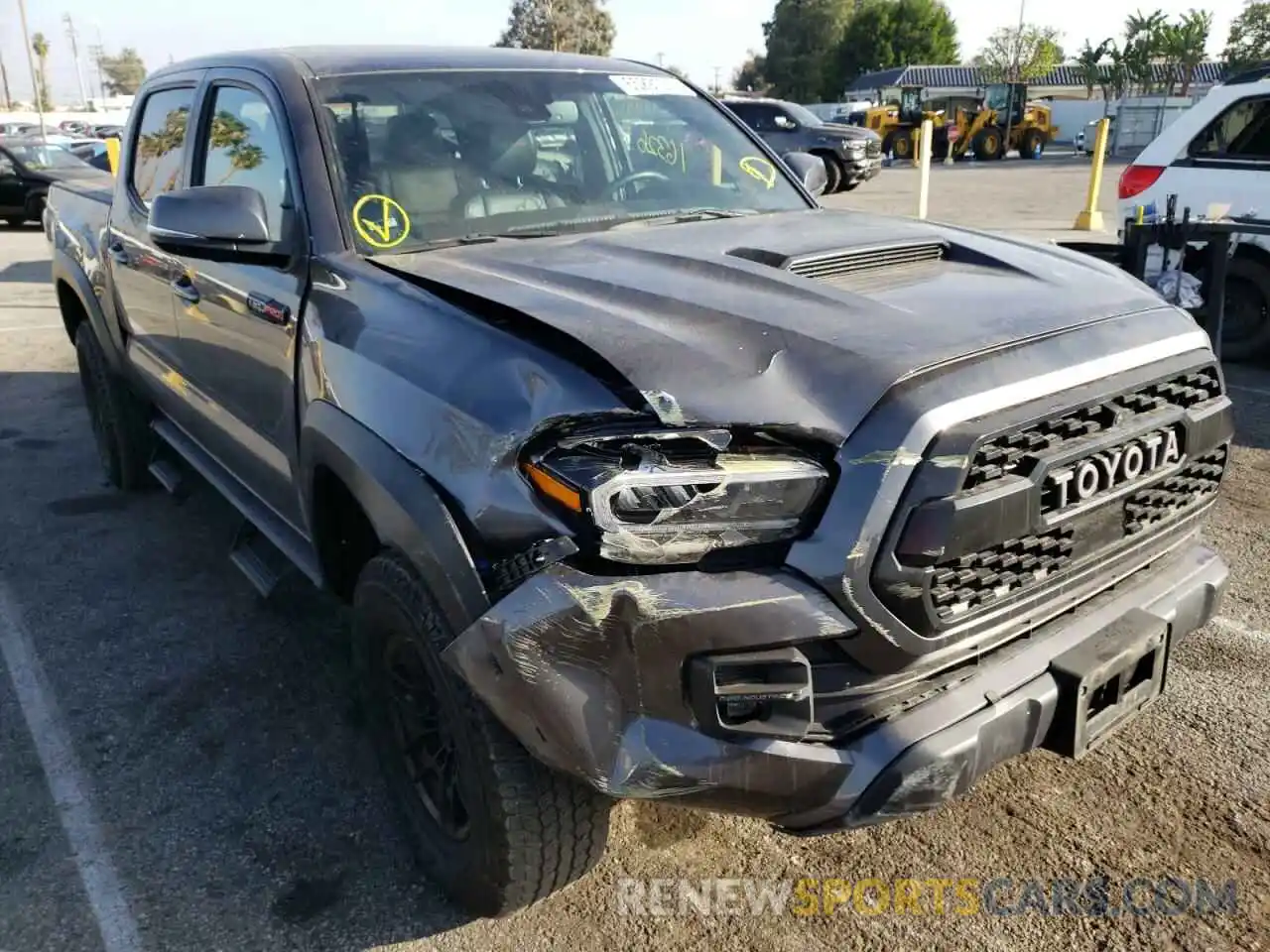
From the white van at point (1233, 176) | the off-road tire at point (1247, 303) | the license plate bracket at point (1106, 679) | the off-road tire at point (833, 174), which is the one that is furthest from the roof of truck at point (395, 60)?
the off-road tire at point (833, 174)

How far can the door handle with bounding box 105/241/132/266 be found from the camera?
422 cm

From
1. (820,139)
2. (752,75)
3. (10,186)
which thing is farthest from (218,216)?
(752,75)

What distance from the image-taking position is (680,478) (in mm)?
1792

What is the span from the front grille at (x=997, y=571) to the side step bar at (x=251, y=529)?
5.49ft

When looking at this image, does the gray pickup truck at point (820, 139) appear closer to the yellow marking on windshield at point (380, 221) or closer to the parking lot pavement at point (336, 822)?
the parking lot pavement at point (336, 822)

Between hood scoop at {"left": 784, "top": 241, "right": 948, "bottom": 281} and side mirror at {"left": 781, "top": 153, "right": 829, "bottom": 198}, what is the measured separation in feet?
3.92

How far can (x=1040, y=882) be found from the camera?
8.00ft

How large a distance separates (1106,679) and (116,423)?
4.52 m

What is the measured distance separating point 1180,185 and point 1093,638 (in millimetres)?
6062

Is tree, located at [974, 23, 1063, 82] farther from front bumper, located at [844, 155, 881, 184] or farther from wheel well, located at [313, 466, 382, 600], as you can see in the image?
wheel well, located at [313, 466, 382, 600]

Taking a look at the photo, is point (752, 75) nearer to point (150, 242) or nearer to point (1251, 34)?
point (1251, 34)

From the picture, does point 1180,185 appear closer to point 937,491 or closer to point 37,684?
point 937,491

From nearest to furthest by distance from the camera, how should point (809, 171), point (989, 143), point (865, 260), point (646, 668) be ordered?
point (646, 668) → point (865, 260) → point (809, 171) → point (989, 143)

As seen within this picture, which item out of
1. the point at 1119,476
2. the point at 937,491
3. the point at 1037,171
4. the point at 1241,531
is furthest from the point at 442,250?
the point at 1037,171
